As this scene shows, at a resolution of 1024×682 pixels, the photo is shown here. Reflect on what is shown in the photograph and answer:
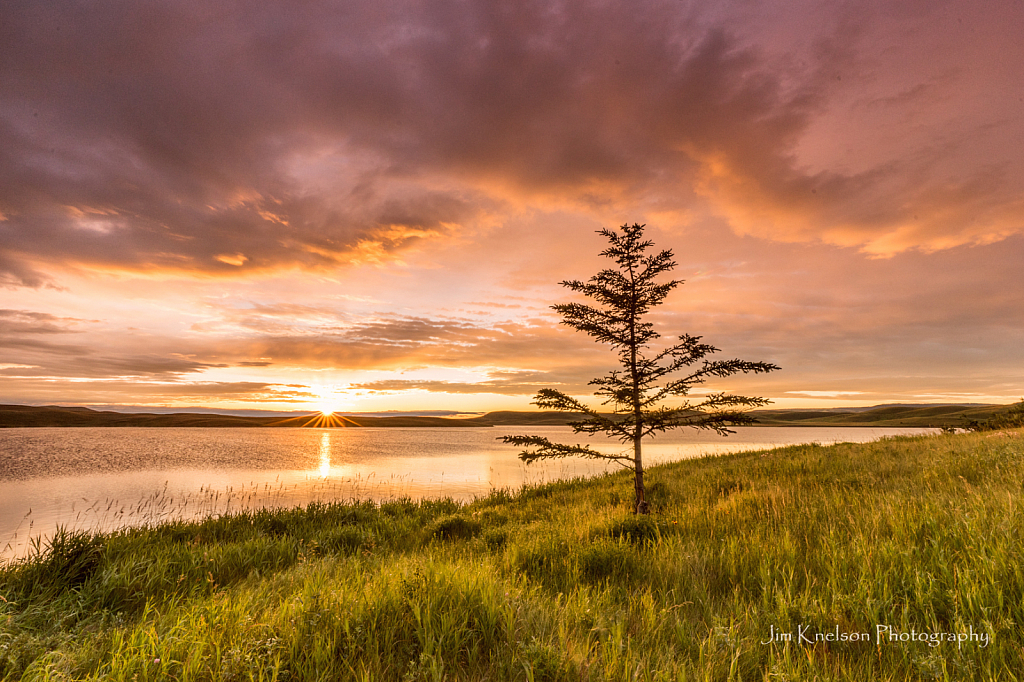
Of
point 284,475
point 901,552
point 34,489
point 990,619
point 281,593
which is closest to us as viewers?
point 990,619

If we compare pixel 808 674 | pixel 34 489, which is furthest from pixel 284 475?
pixel 808 674

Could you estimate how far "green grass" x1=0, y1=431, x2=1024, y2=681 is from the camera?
2.99m

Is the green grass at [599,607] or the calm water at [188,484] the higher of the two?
the green grass at [599,607]

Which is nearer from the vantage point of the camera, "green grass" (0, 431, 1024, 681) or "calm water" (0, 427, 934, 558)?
"green grass" (0, 431, 1024, 681)

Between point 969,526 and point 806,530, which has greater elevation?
point 969,526

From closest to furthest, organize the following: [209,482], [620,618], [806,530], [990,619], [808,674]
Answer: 1. [808,674]
2. [990,619]
3. [620,618]
4. [806,530]
5. [209,482]

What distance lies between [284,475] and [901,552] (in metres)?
33.5

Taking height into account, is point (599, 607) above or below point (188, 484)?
A: above

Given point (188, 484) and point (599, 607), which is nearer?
point (599, 607)

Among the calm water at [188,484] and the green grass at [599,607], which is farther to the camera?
the calm water at [188,484]

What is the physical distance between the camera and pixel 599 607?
4.06 metres

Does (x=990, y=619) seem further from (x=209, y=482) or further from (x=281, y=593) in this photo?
(x=209, y=482)

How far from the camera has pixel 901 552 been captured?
4363 millimetres

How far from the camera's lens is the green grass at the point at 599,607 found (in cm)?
299
